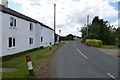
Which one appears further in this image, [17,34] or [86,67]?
[17,34]

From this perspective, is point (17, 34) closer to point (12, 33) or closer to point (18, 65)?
point (12, 33)

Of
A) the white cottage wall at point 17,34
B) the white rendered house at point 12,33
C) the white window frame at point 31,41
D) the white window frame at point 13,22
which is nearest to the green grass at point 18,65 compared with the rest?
the white rendered house at point 12,33

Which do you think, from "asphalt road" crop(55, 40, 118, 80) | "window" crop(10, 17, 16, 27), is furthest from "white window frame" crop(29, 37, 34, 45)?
"asphalt road" crop(55, 40, 118, 80)

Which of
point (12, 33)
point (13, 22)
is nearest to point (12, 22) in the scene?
point (13, 22)

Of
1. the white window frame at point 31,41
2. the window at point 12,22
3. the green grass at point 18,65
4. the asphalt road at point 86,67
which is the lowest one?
the asphalt road at point 86,67

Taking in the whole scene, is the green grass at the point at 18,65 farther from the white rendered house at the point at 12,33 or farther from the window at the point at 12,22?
the window at the point at 12,22

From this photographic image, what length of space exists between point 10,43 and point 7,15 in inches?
122

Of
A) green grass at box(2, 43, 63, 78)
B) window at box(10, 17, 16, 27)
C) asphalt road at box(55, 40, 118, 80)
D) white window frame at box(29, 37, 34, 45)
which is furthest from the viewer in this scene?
white window frame at box(29, 37, 34, 45)

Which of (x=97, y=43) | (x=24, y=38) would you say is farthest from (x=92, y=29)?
(x=24, y=38)

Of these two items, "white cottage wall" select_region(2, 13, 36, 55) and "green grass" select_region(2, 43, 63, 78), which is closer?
"green grass" select_region(2, 43, 63, 78)

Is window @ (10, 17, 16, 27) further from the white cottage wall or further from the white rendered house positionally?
the white cottage wall

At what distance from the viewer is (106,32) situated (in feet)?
255

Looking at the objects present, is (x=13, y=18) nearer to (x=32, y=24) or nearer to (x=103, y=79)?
(x=32, y=24)

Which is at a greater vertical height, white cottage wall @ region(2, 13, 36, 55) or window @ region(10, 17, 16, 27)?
window @ region(10, 17, 16, 27)
